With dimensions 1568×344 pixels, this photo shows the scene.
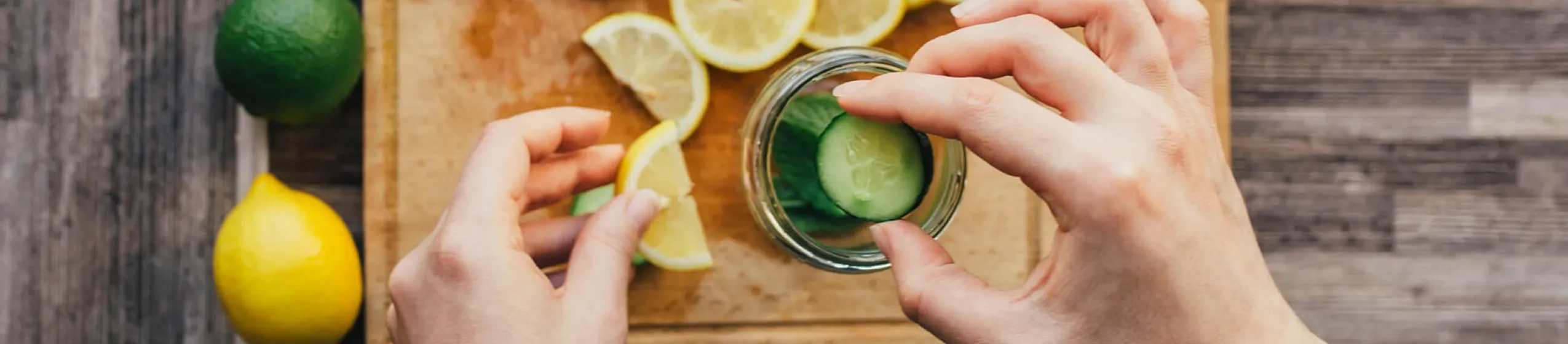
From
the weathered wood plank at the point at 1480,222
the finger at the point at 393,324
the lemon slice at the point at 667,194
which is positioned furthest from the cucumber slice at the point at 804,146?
the weathered wood plank at the point at 1480,222

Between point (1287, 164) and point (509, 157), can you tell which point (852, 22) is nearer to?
point (509, 157)

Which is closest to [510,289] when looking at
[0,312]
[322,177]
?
[322,177]

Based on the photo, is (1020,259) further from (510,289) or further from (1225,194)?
(510,289)

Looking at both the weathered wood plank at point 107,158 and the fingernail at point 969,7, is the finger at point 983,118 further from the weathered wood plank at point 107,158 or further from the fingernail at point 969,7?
the weathered wood plank at point 107,158

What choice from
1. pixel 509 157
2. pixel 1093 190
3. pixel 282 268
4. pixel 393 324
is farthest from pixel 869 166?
pixel 282 268

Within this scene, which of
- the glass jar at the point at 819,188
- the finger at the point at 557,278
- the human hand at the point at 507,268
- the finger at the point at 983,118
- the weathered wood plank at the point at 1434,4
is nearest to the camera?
the finger at the point at 983,118
